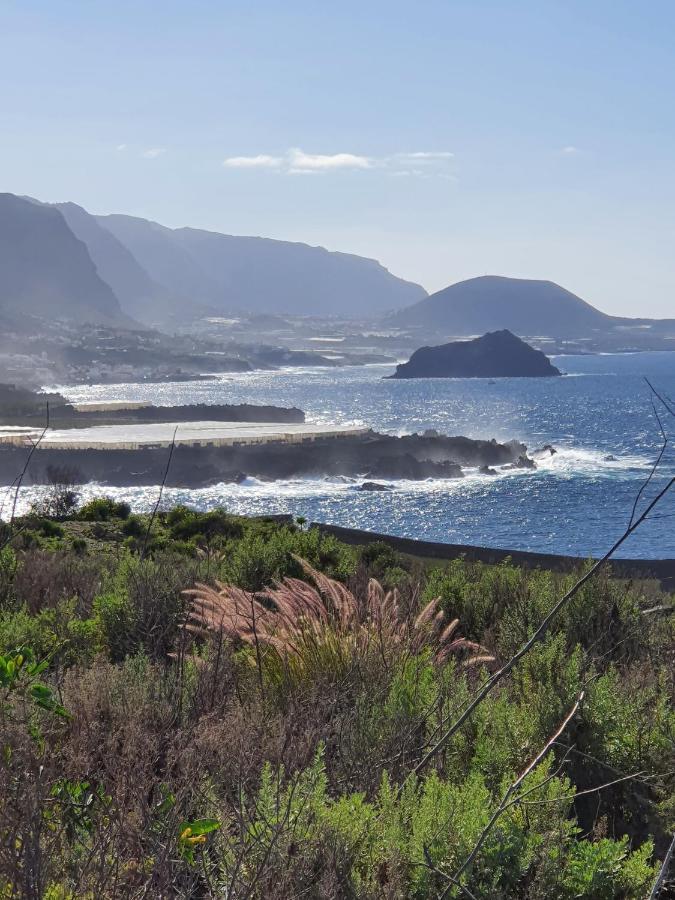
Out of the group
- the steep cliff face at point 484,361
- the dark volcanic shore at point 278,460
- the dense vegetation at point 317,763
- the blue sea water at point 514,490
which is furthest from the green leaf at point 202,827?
the steep cliff face at point 484,361

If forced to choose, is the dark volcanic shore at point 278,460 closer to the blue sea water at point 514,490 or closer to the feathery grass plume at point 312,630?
the blue sea water at point 514,490

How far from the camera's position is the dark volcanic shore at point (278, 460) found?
64.4 meters

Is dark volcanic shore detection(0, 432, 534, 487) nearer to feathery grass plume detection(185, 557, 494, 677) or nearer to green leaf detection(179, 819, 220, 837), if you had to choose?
feathery grass plume detection(185, 557, 494, 677)

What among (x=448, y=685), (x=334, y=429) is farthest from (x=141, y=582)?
(x=334, y=429)

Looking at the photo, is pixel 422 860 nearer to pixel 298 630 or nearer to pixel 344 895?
pixel 344 895

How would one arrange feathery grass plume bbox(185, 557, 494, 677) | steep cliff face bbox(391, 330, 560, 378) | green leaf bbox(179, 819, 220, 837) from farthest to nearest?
steep cliff face bbox(391, 330, 560, 378) < feathery grass plume bbox(185, 557, 494, 677) < green leaf bbox(179, 819, 220, 837)

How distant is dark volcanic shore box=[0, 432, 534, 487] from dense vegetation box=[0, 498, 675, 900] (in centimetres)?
5424

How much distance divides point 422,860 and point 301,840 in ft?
1.18

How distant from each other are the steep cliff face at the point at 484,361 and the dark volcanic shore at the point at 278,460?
362 feet

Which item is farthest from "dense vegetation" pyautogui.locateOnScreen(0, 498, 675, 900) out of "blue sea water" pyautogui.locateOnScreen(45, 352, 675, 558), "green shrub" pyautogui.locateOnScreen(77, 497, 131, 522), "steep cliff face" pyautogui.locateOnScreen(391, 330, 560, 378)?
"steep cliff face" pyautogui.locateOnScreen(391, 330, 560, 378)

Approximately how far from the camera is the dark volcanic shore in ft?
211

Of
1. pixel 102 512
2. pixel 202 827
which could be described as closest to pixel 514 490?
pixel 102 512

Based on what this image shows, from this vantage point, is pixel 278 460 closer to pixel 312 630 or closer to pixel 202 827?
pixel 312 630

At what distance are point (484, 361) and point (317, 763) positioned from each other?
189006mm
